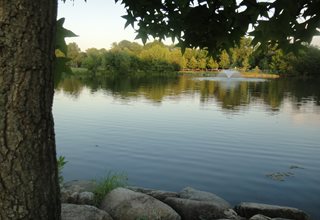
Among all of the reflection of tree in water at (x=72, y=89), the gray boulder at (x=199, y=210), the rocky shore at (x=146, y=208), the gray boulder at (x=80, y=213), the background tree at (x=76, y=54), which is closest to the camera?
the gray boulder at (x=80, y=213)

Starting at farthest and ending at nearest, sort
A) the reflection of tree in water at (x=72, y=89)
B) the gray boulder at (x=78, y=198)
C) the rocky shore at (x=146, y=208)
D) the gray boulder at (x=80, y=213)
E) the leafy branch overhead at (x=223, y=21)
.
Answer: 1. the reflection of tree in water at (x=72, y=89)
2. the gray boulder at (x=78, y=198)
3. the rocky shore at (x=146, y=208)
4. the gray boulder at (x=80, y=213)
5. the leafy branch overhead at (x=223, y=21)

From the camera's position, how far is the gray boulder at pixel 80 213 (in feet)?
22.6

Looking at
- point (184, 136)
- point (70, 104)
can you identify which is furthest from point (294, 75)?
point (184, 136)

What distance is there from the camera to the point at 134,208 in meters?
8.15

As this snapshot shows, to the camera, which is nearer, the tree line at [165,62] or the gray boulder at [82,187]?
the gray boulder at [82,187]

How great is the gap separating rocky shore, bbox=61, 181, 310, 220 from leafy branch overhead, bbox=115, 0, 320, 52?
331 cm

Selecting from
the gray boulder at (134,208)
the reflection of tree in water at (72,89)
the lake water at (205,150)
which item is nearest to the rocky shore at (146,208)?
the gray boulder at (134,208)

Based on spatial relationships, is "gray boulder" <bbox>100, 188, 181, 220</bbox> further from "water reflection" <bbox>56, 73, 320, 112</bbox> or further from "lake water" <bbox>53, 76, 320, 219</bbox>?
"water reflection" <bbox>56, 73, 320, 112</bbox>

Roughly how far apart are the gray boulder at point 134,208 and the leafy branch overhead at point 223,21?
3281mm

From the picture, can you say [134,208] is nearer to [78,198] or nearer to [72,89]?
[78,198]

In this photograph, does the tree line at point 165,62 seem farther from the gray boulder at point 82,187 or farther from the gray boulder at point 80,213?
the gray boulder at point 80,213

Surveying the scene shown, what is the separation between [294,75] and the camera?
13500 cm

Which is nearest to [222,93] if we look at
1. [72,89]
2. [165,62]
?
[72,89]

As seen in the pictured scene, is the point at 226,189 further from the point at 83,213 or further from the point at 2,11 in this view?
the point at 2,11
